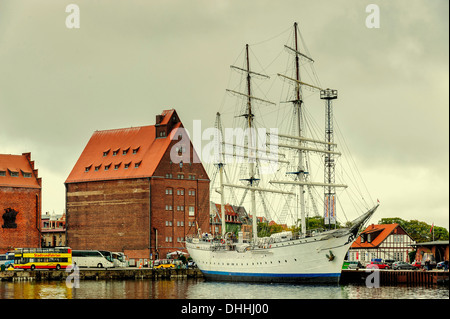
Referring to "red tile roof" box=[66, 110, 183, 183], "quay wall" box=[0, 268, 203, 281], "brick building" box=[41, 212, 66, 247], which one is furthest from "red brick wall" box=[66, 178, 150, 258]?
"brick building" box=[41, 212, 66, 247]

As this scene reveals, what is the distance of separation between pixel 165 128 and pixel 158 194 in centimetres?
1054

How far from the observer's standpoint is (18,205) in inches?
5157

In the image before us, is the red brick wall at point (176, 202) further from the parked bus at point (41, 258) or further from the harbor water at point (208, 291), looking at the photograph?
the harbor water at point (208, 291)

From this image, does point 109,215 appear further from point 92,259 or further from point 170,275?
point 170,275

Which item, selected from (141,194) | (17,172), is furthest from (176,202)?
(17,172)

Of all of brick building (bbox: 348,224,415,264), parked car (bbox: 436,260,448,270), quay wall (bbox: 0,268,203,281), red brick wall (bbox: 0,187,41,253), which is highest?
red brick wall (bbox: 0,187,41,253)

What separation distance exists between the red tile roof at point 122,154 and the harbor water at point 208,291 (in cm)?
3690

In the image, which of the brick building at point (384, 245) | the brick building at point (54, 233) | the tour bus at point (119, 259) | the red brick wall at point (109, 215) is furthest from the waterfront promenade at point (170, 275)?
the brick building at point (54, 233)

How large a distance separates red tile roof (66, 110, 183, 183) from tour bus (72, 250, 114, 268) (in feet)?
50.7

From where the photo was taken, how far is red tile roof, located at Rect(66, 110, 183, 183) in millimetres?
130125

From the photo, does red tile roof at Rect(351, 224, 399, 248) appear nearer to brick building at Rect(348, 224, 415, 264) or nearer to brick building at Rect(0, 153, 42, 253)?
brick building at Rect(348, 224, 415, 264)

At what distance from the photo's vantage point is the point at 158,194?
128250 mm
